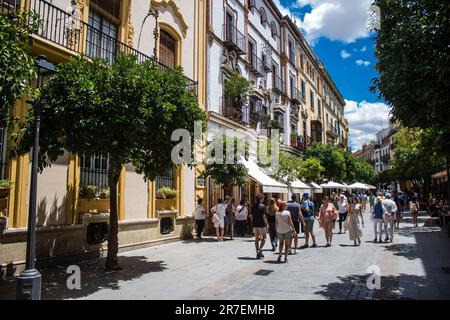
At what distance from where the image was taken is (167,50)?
1470 centimetres

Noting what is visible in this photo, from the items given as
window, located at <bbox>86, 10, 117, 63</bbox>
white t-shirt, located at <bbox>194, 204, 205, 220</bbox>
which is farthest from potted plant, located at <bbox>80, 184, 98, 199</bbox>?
white t-shirt, located at <bbox>194, 204, 205, 220</bbox>

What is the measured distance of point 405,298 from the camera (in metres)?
6.25

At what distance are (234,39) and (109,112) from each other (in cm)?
1400

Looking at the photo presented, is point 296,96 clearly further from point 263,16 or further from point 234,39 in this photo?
point 234,39

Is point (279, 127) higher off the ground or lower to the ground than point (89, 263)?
higher

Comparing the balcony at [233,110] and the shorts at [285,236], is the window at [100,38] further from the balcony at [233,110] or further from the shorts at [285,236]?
the balcony at [233,110]

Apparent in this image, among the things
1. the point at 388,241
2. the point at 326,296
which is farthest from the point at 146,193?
the point at 388,241

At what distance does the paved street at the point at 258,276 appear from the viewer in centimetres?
665

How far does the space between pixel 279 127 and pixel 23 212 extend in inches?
719

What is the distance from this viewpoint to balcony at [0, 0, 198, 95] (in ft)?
29.5

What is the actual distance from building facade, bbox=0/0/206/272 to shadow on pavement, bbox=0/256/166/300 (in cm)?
66

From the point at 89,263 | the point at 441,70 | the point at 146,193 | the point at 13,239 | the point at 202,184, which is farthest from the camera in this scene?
the point at 202,184

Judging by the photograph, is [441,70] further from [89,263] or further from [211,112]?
[211,112]

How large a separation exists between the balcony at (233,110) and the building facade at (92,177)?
309 centimetres
